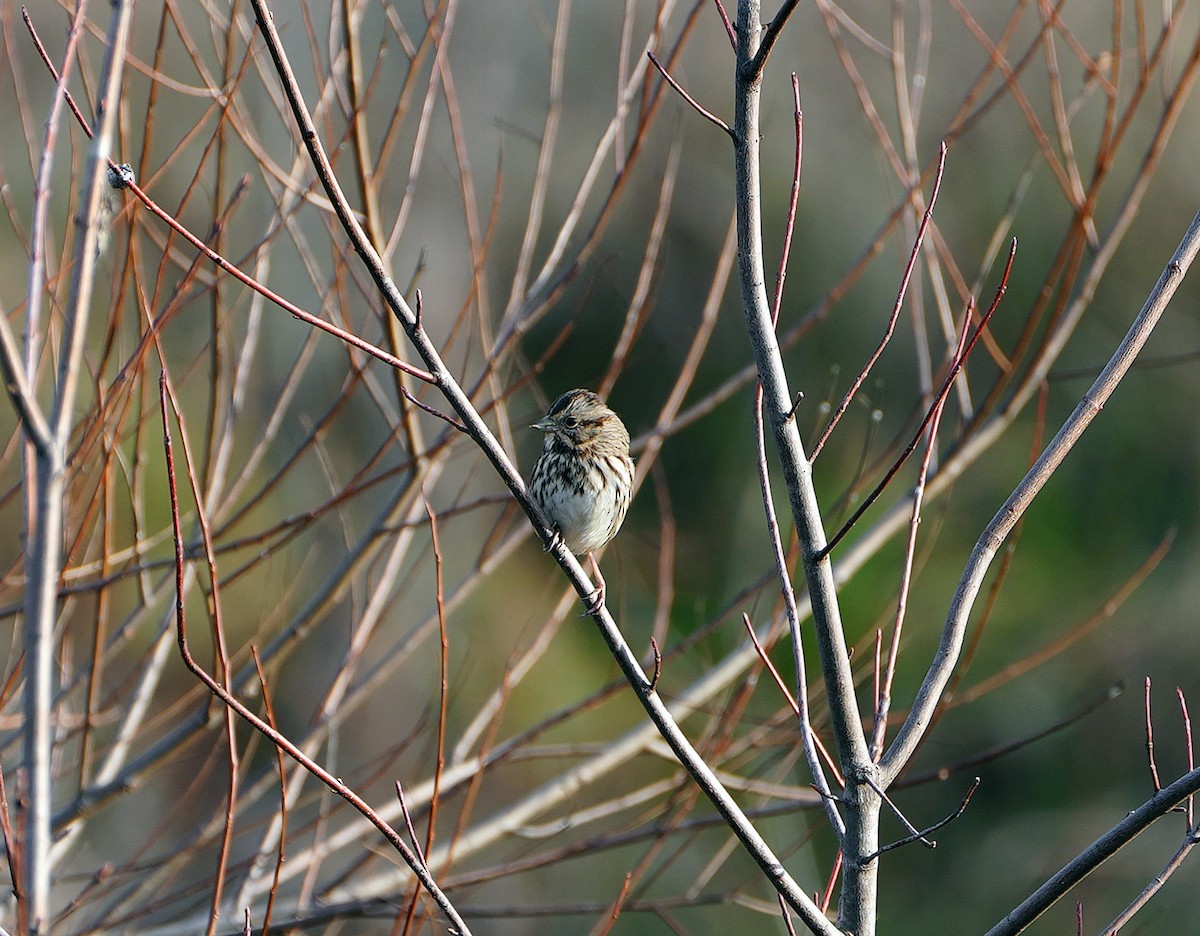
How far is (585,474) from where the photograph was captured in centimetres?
366

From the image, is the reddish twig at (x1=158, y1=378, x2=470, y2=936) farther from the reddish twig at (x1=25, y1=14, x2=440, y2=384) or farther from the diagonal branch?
the diagonal branch

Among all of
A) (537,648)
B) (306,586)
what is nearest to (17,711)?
(537,648)

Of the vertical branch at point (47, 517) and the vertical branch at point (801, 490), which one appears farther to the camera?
the vertical branch at point (801, 490)

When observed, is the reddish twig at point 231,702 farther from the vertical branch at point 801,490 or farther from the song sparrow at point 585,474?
the song sparrow at point 585,474

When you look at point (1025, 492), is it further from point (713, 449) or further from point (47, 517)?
point (713, 449)

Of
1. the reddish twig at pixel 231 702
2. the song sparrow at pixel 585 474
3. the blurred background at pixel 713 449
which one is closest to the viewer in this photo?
the reddish twig at pixel 231 702

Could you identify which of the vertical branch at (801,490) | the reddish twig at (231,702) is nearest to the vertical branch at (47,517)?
the reddish twig at (231,702)

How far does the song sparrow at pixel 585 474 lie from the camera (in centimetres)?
363

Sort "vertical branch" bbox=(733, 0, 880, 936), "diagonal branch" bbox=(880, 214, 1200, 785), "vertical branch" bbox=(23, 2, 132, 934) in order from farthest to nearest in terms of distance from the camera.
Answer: "diagonal branch" bbox=(880, 214, 1200, 785) → "vertical branch" bbox=(733, 0, 880, 936) → "vertical branch" bbox=(23, 2, 132, 934)

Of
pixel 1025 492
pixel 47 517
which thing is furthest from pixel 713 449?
pixel 47 517

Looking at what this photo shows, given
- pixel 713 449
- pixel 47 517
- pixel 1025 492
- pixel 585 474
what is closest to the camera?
pixel 47 517

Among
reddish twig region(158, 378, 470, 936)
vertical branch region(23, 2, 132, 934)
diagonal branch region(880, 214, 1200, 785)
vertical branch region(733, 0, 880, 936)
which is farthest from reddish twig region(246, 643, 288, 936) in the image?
diagonal branch region(880, 214, 1200, 785)

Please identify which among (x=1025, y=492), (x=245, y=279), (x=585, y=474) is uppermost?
(x=245, y=279)

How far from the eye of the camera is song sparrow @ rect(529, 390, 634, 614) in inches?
143
